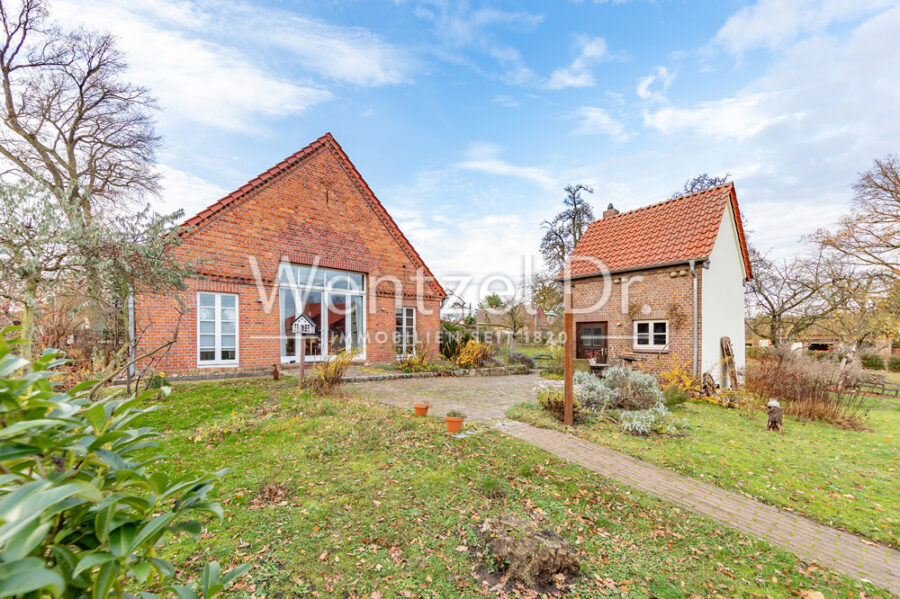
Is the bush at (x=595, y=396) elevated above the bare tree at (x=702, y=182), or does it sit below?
below

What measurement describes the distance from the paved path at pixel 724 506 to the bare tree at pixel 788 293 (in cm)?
1803

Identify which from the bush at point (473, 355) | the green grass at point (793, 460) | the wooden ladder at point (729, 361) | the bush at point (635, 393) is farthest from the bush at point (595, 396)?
the bush at point (473, 355)

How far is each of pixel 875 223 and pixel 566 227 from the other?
14.2 metres

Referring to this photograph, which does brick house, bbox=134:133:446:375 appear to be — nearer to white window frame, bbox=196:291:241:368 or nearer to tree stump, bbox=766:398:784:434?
white window frame, bbox=196:291:241:368

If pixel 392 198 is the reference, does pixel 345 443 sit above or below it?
below

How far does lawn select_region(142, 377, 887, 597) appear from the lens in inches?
104

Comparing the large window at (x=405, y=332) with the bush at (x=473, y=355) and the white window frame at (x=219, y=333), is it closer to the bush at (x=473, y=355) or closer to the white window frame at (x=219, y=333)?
the bush at (x=473, y=355)

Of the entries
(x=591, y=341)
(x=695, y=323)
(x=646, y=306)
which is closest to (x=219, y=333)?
(x=591, y=341)

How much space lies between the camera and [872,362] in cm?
1841

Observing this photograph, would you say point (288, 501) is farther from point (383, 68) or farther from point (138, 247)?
point (383, 68)

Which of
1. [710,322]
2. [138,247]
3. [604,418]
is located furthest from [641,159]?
[138,247]

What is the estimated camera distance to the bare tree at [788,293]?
16.4 m

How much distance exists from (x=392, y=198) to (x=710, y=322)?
12.4 meters

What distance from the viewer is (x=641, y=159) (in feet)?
51.4
